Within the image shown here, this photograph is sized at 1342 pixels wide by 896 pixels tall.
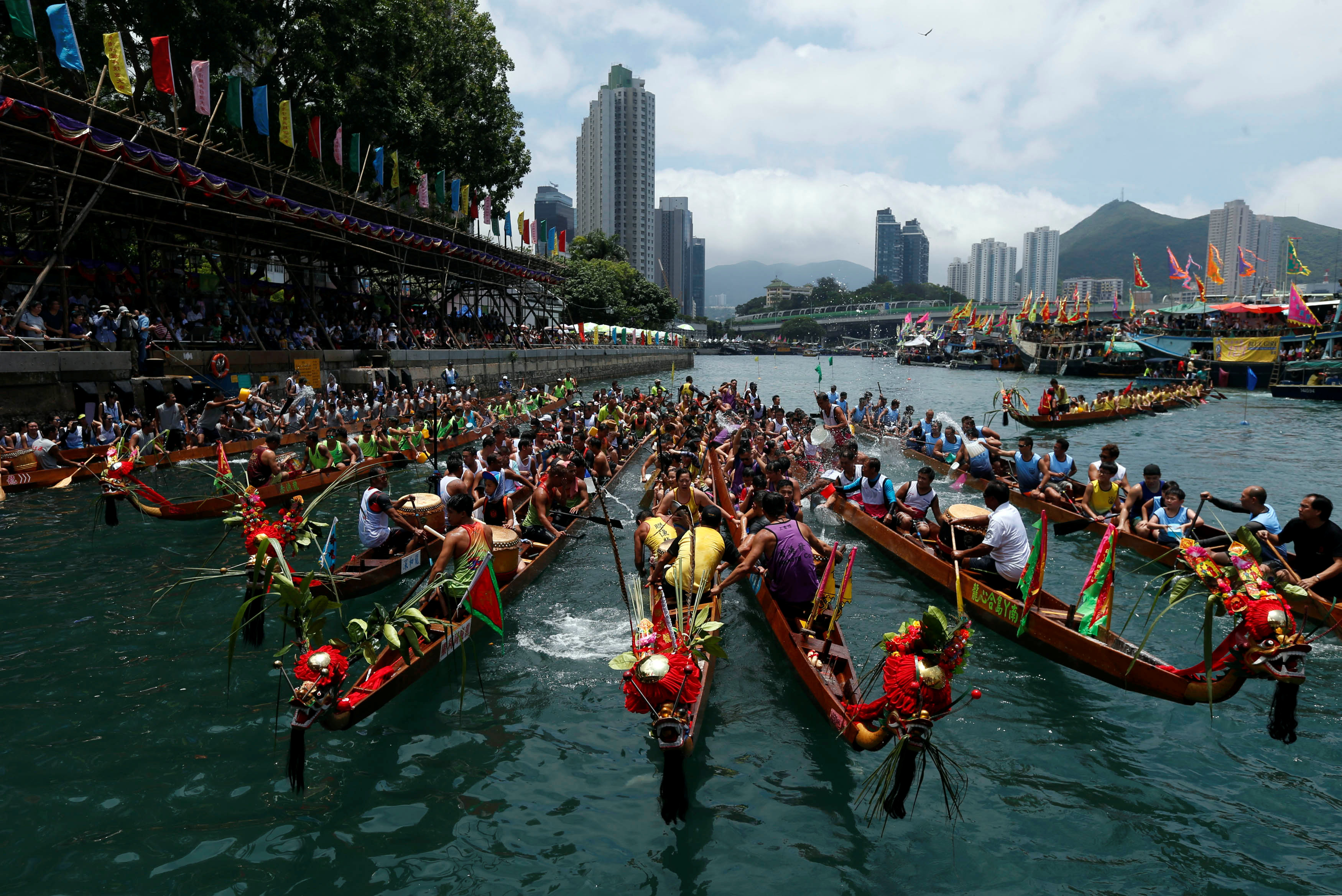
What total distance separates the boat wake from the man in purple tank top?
1920 millimetres

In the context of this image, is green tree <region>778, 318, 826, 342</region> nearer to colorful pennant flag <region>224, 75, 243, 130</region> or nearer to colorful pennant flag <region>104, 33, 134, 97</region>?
colorful pennant flag <region>224, 75, 243, 130</region>

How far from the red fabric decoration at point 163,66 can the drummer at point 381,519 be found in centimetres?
1709

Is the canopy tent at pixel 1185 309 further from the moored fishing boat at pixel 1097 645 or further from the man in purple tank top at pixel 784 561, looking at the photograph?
the man in purple tank top at pixel 784 561

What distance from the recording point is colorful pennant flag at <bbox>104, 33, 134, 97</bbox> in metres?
17.9

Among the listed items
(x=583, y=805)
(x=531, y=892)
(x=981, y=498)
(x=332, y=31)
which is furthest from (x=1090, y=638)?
(x=332, y=31)

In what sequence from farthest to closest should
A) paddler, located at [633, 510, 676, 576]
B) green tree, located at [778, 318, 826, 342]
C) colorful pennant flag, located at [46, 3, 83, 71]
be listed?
green tree, located at [778, 318, 826, 342], colorful pennant flag, located at [46, 3, 83, 71], paddler, located at [633, 510, 676, 576]

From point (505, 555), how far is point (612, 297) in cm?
6267

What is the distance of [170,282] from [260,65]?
11.5 m

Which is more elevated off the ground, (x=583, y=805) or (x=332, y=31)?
(x=332, y=31)

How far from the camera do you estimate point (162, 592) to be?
934 cm

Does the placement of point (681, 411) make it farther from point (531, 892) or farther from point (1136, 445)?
point (531, 892)

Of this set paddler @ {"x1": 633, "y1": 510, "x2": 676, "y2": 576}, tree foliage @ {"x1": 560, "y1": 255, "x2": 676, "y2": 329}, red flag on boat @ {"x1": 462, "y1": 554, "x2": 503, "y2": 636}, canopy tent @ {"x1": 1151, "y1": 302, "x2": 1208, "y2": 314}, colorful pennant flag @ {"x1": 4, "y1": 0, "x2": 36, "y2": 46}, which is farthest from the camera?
tree foliage @ {"x1": 560, "y1": 255, "x2": 676, "y2": 329}

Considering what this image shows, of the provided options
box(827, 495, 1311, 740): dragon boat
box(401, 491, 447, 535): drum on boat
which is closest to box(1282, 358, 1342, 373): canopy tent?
box(827, 495, 1311, 740): dragon boat

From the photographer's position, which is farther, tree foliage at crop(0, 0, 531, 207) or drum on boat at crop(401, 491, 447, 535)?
tree foliage at crop(0, 0, 531, 207)
